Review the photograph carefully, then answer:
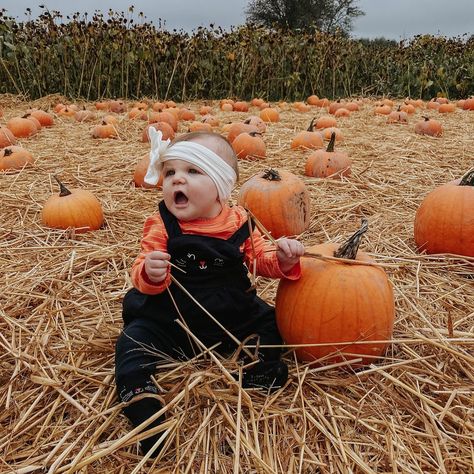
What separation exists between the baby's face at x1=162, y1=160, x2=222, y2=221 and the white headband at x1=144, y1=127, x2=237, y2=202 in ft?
0.08

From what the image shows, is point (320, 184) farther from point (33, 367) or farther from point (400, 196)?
point (33, 367)

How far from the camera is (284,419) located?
1.89m

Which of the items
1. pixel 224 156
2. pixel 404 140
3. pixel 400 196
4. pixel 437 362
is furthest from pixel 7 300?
pixel 404 140

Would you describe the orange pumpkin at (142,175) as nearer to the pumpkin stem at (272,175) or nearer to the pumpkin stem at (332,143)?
the pumpkin stem at (272,175)

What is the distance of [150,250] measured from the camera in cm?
219

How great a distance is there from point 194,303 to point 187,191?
1.51ft

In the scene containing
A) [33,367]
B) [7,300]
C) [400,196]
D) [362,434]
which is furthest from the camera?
[400,196]

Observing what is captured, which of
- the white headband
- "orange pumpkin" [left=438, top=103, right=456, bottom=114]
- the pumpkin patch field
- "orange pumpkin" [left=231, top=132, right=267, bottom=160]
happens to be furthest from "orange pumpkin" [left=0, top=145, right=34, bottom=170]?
"orange pumpkin" [left=438, top=103, right=456, bottom=114]

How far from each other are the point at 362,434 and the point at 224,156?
1206mm

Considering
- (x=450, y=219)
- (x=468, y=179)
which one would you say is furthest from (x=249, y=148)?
(x=450, y=219)

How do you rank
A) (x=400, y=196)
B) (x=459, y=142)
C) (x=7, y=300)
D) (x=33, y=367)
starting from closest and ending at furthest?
(x=33, y=367)
(x=7, y=300)
(x=400, y=196)
(x=459, y=142)

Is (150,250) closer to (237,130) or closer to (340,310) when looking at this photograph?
(340,310)

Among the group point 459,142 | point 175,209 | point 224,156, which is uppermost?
point 224,156

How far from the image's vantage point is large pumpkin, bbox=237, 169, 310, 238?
137 inches
